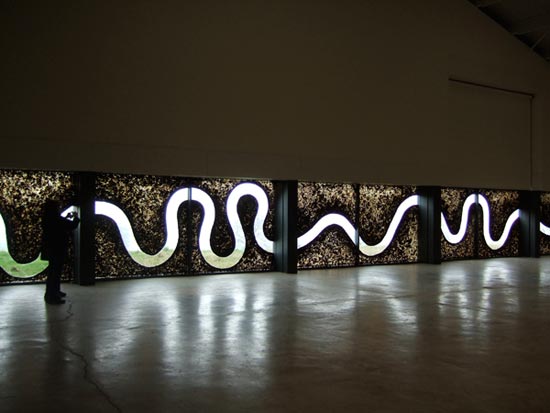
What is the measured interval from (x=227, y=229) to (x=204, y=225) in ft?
1.88

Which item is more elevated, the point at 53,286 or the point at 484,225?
the point at 484,225

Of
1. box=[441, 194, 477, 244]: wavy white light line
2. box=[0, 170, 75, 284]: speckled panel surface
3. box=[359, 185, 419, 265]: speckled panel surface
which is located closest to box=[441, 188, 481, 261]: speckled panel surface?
box=[441, 194, 477, 244]: wavy white light line

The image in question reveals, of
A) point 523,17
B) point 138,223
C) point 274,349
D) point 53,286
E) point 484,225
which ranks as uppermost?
point 523,17

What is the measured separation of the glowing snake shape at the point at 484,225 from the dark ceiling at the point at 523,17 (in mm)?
5210

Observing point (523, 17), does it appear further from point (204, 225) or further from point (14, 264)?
point (14, 264)

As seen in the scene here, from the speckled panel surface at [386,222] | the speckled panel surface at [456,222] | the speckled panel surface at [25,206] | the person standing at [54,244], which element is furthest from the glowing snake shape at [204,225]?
the speckled panel surface at [456,222]

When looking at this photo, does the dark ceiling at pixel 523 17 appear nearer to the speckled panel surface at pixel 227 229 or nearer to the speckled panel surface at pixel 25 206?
the speckled panel surface at pixel 227 229

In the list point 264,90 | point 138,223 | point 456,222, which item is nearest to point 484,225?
point 456,222

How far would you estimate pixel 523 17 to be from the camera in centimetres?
1636

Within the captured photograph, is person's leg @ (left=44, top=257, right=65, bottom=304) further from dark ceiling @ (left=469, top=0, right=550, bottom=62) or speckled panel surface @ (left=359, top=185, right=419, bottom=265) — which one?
dark ceiling @ (left=469, top=0, right=550, bottom=62)

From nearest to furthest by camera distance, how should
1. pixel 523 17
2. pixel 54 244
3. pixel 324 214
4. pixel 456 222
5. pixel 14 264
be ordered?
pixel 54 244, pixel 14 264, pixel 324 214, pixel 456 222, pixel 523 17

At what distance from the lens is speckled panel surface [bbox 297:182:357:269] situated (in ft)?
43.3

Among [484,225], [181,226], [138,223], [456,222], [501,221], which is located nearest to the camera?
[138,223]

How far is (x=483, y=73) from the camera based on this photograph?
1612 centimetres
